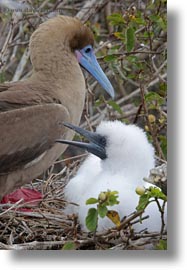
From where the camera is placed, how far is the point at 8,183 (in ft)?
11.1

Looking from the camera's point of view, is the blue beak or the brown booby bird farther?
the blue beak

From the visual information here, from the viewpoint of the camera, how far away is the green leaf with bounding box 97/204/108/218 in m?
3.15

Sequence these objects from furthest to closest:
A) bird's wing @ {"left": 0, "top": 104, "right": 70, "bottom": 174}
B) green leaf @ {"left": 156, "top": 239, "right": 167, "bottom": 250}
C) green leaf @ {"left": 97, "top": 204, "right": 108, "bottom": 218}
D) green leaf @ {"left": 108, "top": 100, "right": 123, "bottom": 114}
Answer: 1. green leaf @ {"left": 108, "top": 100, "right": 123, "bottom": 114}
2. bird's wing @ {"left": 0, "top": 104, "right": 70, "bottom": 174}
3. green leaf @ {"left": 156, "top": 239, "right": 167, "bottom": 250}
4. green leaf @ {"left": 97, "top": 204, "right": 108, "bottom": 218}

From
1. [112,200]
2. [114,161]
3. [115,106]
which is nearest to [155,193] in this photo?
[112,200]

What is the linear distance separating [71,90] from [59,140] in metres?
0.24

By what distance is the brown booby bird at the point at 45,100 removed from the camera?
3.38m

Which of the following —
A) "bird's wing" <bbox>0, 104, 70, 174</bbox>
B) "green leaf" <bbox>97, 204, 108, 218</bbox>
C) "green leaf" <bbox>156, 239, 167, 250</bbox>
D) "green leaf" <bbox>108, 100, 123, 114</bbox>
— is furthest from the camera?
"green leaf" <bbox>108, 100, 123, 114</bbox>

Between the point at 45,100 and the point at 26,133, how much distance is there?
14cm

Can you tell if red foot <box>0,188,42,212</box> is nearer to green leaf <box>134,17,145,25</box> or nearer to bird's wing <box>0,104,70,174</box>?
bird's wing <box>0,104,70,174</box>

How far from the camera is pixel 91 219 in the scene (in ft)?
10.5

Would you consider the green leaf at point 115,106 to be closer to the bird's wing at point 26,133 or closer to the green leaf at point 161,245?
the bird's wing at point 26,133

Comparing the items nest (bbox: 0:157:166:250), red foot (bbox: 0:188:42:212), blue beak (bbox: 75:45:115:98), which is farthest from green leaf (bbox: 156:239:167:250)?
blue beak (bbox: 75:45:115:98)

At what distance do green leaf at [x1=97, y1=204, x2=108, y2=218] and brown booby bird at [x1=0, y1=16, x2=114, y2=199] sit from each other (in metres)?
0.33

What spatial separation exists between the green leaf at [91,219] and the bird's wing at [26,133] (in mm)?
308
